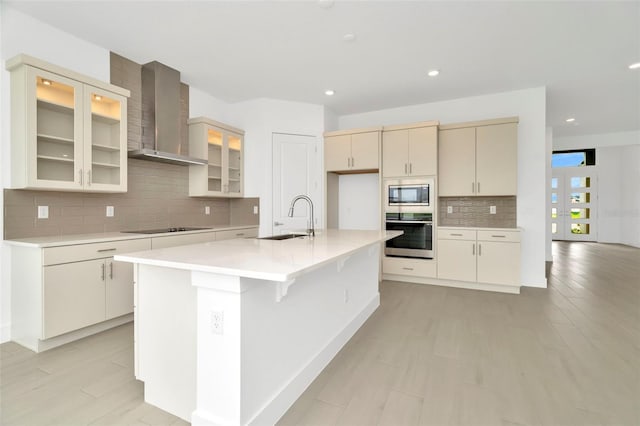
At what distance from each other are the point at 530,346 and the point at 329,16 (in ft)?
10.9

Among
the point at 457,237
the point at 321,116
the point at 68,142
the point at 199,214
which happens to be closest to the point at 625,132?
the point at 457,237

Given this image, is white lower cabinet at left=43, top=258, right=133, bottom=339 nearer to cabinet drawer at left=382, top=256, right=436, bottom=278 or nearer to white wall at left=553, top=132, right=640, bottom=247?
cabinet drawer at left=382, top=256, right=436, bottom=278

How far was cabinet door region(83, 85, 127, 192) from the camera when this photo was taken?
121 inches

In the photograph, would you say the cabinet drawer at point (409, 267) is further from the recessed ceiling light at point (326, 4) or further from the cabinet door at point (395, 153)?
the recessed ceiling light at point (326, 4)

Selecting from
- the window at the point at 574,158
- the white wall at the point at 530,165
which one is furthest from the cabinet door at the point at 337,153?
the window at the point at 574,158

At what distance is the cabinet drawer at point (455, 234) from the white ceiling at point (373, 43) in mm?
2035

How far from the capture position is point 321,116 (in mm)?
5145

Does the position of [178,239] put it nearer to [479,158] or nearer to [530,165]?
[479,158]

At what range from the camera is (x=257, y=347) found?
5.08 feet

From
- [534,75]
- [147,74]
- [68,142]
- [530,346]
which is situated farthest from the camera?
[534,75]

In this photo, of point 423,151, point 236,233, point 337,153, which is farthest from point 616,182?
point 236,233

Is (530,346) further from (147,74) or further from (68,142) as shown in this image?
(147,74)

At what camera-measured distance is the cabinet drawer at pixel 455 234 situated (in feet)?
14.1

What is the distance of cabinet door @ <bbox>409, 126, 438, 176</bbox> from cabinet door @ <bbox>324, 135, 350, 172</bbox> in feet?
3.25
